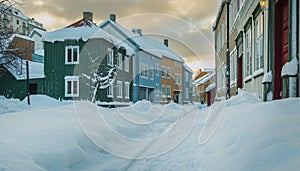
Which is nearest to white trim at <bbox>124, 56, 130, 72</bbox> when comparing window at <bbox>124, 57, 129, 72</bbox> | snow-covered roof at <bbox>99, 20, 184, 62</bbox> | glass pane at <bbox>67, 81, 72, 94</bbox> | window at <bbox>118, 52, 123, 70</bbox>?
window at <bbox>124, 57, 129, 72</bbox>

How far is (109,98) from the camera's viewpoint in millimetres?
23422

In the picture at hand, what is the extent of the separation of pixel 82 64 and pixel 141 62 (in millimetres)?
8446

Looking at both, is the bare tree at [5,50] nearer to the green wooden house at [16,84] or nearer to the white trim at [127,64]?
the green wooden house at [16,84]

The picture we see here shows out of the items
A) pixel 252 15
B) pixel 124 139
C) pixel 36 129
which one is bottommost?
pixel 124 139

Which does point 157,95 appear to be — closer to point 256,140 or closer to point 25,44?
point 25,44

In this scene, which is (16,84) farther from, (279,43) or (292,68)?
(292,68)

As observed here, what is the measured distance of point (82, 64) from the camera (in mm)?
23266

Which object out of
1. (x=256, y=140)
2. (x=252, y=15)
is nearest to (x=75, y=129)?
(x=256, y=140)

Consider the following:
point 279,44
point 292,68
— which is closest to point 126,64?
point 279,44

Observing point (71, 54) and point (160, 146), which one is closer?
point (160, 146)

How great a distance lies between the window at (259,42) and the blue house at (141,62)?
1825 cm

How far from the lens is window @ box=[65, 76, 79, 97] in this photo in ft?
75.9

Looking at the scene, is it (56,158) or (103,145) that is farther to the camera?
(103,145)

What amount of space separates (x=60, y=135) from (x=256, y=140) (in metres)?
3.44
